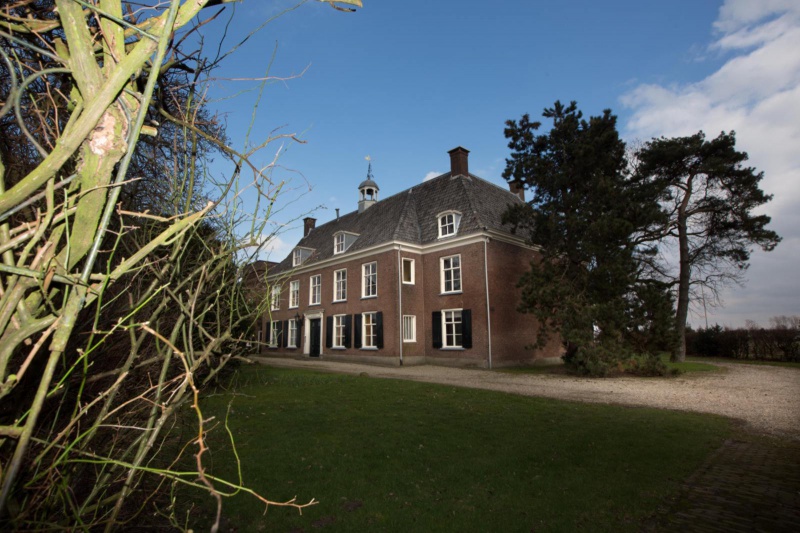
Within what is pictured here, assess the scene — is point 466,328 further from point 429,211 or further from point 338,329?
point 338,329

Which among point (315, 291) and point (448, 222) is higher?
point (448, 222)

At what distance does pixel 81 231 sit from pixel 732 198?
26.7m

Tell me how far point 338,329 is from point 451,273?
840 centimetres

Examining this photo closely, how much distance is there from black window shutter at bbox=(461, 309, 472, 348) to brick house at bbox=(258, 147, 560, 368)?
0.05m

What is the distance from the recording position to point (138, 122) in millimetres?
1062

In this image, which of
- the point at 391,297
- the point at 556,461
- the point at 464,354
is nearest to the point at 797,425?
the point at 556,461

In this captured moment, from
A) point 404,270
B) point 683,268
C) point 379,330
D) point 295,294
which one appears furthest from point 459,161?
point 295,294

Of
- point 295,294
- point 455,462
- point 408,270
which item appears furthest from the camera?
point 295,294

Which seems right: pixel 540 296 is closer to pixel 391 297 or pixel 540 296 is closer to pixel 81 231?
pixel 391 297

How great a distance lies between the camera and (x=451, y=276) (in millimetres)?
21984

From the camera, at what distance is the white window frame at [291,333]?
98.1 feet

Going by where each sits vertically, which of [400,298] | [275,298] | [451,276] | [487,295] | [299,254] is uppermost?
[299,254]

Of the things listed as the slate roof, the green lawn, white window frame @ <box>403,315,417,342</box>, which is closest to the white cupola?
the slate roof

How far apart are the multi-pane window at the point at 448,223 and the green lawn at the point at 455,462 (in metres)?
13.5
